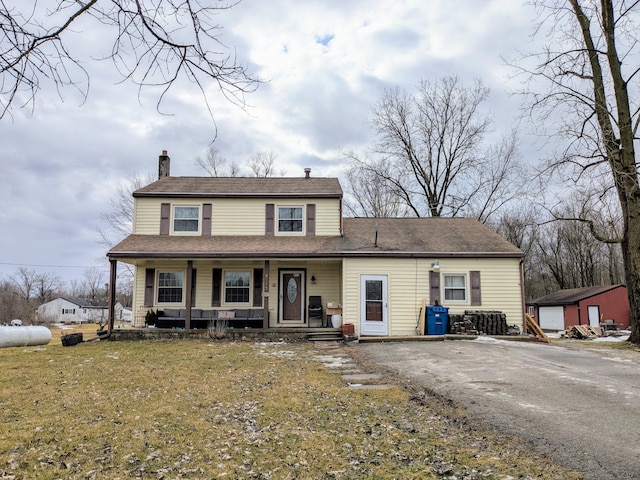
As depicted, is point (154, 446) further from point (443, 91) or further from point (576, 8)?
point (443, 91)

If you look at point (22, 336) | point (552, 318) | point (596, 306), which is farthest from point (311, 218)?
point (552, 318)

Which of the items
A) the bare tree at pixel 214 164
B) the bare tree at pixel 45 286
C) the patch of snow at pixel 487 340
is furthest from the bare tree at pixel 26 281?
the patch of snow at pixel 487 340

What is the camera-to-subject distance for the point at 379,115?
31.2 meters

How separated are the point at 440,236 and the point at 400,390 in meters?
11.1

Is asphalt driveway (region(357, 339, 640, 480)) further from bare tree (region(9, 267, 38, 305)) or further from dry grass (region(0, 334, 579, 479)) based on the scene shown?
bare tree (region(9, 267, 38, 305))

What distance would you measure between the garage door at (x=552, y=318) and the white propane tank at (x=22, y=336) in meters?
33.9

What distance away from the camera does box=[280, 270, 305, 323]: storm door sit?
1716cm

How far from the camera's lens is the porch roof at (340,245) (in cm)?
1561

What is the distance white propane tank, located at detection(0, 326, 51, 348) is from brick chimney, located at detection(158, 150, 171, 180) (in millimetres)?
8262

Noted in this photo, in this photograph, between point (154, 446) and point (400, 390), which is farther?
point (400, 390)

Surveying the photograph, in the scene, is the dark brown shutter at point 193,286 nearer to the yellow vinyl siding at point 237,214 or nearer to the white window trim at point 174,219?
the white window trim at point 174,219

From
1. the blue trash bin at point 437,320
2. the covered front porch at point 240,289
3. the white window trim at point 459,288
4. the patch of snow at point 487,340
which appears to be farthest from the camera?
the covered front porch at point 240,289

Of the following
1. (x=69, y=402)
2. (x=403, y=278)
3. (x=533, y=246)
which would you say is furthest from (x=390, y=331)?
(x=533, y=246)

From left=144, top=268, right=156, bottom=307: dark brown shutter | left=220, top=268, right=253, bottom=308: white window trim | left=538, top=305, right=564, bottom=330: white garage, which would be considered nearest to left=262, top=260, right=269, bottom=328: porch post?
left=220, top=268, right=253, bottom=308: white window trim
